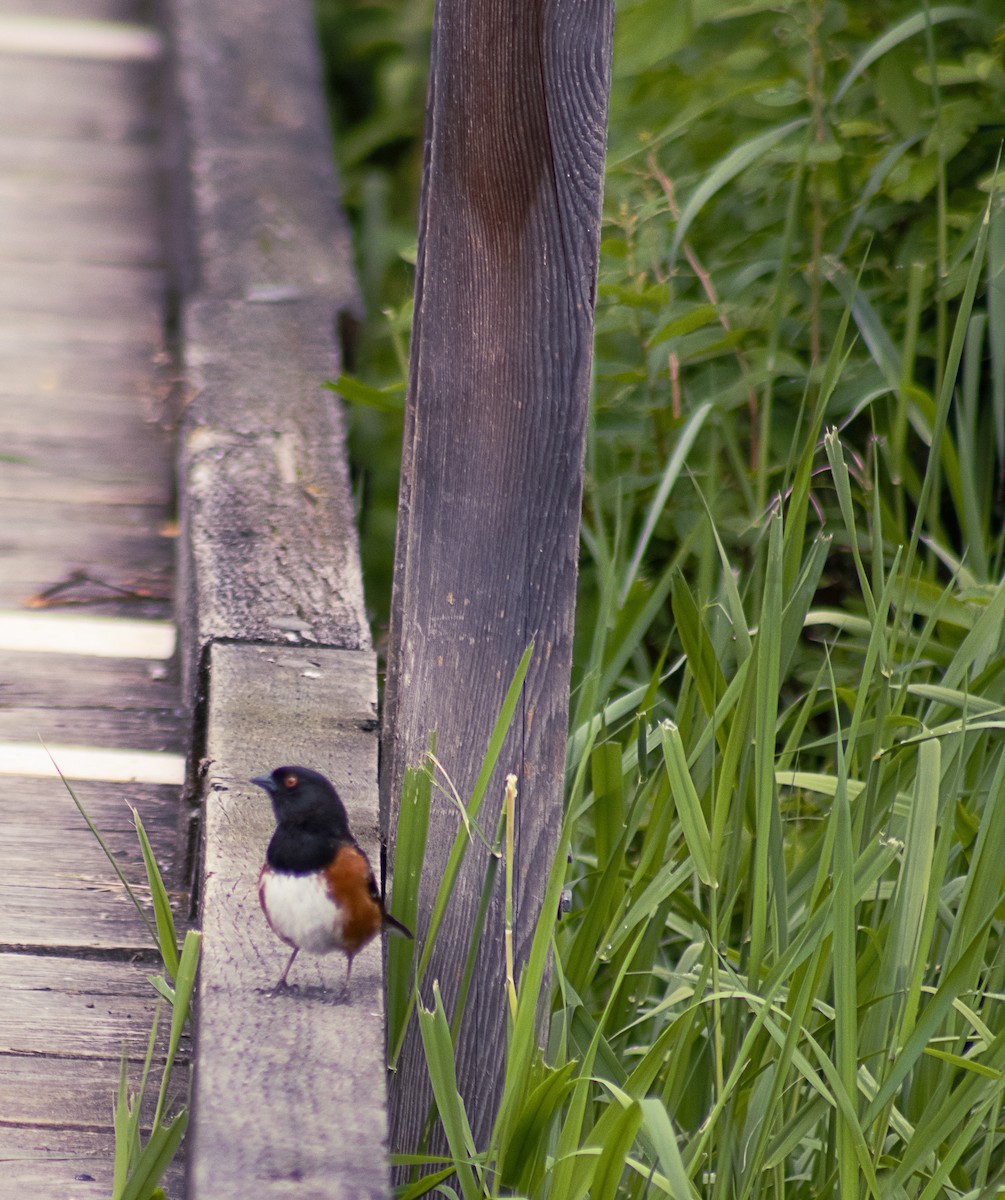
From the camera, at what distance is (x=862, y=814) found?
1.75 metres

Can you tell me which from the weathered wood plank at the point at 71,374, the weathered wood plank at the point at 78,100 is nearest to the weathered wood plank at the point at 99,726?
the weathered wood plank at the point at 71,374

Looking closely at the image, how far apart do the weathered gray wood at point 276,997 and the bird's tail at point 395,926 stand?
0.03 meters

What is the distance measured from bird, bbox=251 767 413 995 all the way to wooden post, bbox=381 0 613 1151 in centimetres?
12

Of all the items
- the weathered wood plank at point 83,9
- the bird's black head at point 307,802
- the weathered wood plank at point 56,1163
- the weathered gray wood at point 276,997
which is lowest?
the weathered wood plank at point 56,1163

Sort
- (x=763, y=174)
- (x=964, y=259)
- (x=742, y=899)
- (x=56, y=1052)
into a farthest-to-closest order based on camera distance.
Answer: (x=763, y=174) → (x=964, y=259) → (x=742, y=899) → (x=56, y=1052)

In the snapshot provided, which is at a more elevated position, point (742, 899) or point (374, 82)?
point (374, 82)

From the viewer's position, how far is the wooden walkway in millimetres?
1902

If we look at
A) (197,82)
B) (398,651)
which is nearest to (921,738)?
(398,651)

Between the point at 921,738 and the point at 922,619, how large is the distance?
4.31 ft

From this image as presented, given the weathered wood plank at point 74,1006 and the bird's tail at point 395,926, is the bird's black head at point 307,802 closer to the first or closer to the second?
the bird's tail at point 395,926

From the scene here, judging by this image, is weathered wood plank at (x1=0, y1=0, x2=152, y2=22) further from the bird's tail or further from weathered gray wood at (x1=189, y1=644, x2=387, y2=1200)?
the bird's tail

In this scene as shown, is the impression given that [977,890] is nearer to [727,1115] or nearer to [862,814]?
[862,814]

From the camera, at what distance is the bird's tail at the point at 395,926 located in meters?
1.64

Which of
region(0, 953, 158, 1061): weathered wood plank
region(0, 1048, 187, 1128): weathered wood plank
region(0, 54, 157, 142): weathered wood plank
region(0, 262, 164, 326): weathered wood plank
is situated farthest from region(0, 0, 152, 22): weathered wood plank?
region(0, 1048, 187, 1128): weathered wood plank
